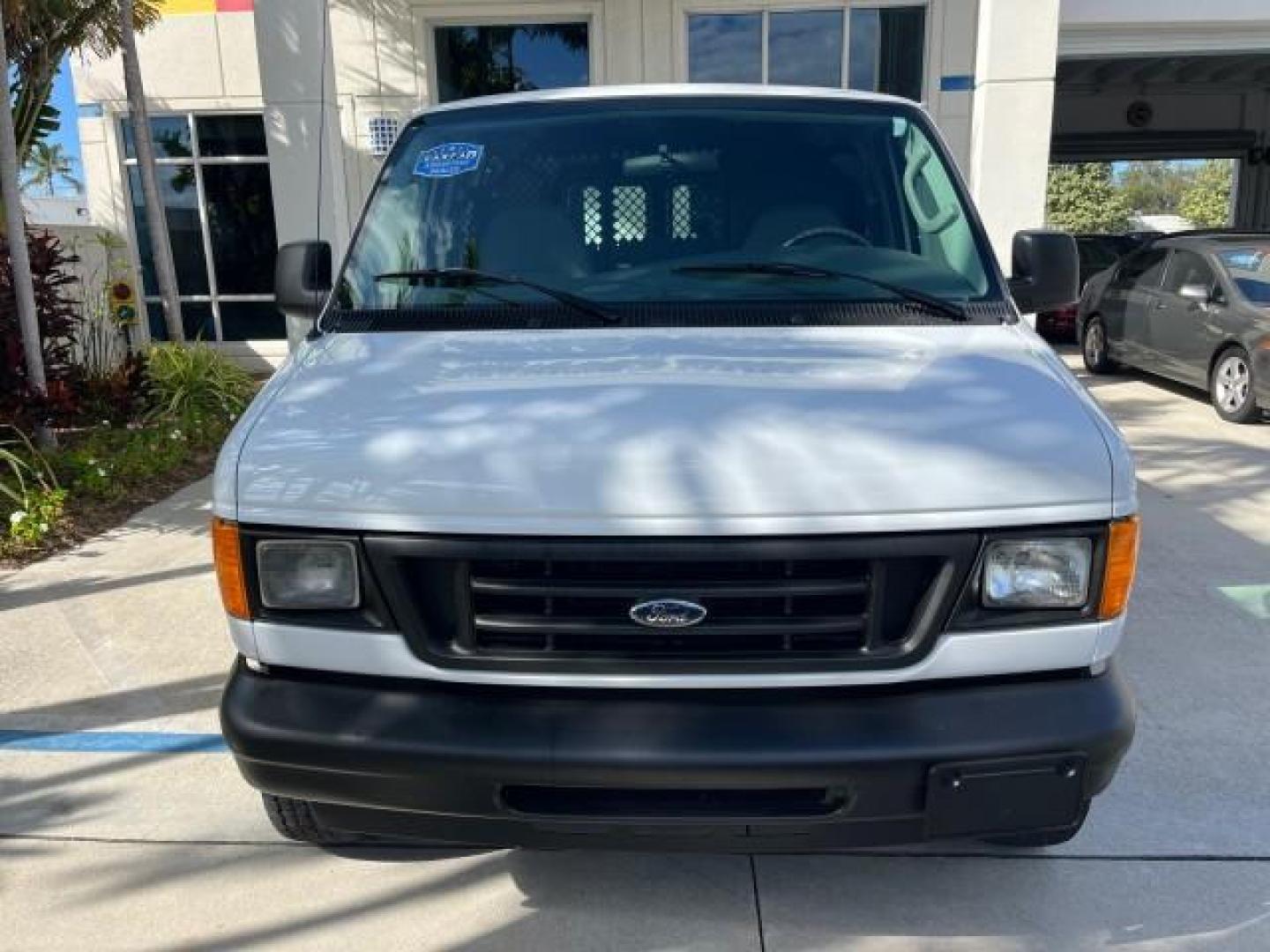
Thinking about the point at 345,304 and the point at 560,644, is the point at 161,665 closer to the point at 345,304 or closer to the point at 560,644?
the point at 345,304

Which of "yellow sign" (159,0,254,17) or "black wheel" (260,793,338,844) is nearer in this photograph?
"black wheel" (260,793,338,844)

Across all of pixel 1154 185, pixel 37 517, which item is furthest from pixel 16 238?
pixel 1154 185

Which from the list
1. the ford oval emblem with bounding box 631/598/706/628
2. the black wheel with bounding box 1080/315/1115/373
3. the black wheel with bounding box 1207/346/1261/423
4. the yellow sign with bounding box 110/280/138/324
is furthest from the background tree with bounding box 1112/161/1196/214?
the ford oval emblem with bounding box 631/598/706/628

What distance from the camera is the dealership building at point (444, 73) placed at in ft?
35.5

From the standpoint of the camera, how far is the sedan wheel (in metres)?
9.02

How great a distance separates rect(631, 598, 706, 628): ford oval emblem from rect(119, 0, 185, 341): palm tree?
882cm

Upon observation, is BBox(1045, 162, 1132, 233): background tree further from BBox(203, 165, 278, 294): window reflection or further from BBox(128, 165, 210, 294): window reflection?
BBox(128, 165, 210, 294): window reflection

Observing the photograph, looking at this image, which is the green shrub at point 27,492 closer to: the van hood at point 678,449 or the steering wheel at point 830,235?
the van hood at point 678,449

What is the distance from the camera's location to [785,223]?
10.8ft

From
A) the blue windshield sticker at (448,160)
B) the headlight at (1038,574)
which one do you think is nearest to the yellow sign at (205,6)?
the blue windshield sticker at (448,160)

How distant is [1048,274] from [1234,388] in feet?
22.7

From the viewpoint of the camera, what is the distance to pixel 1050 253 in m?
3.56

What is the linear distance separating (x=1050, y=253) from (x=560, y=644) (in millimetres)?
2368

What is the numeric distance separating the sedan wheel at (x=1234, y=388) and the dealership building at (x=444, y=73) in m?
2.56
